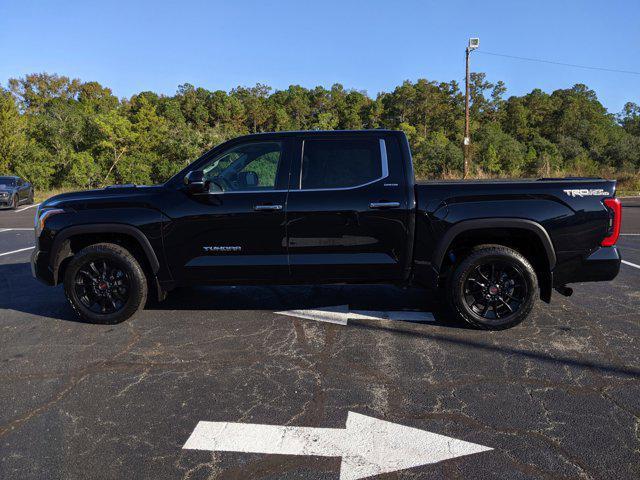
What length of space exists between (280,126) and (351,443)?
6195 cm

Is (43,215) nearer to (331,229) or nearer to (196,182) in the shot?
(196,182)

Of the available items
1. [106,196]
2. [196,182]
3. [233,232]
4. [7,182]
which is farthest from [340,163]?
[7,182]

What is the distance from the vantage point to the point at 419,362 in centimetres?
374

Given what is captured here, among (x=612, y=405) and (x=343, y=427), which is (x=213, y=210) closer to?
(x=343, y=427)

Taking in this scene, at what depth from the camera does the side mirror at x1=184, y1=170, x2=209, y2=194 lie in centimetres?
427

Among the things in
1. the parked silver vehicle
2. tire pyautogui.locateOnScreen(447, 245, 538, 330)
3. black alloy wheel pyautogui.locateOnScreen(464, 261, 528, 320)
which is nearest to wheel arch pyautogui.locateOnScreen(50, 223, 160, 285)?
tire pyautogui.locateOnScreen(447, 245, 538, 330)

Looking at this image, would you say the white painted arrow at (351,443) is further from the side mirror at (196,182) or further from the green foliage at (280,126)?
the green foliage at (280,126)

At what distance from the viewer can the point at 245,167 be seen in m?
4.69

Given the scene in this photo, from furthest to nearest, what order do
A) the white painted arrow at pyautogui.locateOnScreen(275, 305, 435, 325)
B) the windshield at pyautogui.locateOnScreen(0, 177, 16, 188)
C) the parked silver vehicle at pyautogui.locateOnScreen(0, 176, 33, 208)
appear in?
the windshield at pyautogui.locateOnScreen(0, 177, 16, 188) → the parked silver vehicle at pyautogui.locateOnScreen(0, 176, 33, 208) → the white painted arrow at pyautogui.locateOnScreen(275, 305, 435, 325)

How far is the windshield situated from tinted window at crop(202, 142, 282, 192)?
63.7ft

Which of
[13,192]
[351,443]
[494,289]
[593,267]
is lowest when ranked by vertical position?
[351,443]

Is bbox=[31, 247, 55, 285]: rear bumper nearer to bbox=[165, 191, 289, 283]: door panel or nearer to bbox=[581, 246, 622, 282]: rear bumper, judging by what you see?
bbox=[165, 191, 289, 283]: door panel

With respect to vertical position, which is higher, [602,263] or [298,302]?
[602,263]

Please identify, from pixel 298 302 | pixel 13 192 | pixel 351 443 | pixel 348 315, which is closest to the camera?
pixel 351 443
